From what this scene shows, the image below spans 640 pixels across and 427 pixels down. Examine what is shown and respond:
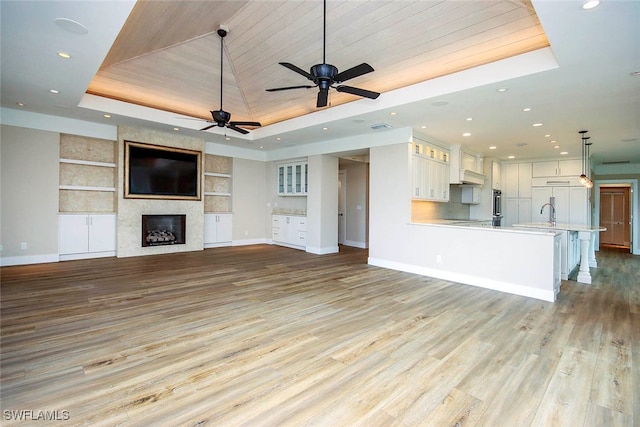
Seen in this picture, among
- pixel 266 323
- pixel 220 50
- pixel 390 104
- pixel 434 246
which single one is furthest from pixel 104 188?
pixel 434 246

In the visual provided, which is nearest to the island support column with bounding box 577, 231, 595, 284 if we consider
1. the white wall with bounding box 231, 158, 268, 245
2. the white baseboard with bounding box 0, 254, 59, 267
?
the white wall with bounding box 231, 158, 268, 245

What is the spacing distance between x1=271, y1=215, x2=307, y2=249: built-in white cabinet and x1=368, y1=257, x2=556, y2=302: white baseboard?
2406 mm

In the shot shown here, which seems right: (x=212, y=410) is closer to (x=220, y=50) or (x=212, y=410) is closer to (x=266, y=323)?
(x=266, y=323)

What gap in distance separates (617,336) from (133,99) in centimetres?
797

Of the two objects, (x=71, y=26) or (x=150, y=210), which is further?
(x=150, y=210)

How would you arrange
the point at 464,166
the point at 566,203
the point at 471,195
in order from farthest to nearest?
1. the point at 471,195
2. the point at 566,203
3. the point at 464,166

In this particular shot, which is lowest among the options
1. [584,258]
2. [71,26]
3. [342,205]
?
[584,258]

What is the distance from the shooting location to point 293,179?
8.60m

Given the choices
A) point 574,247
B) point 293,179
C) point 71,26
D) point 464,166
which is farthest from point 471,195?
point 71,26

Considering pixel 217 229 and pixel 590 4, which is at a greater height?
pixel 590 4

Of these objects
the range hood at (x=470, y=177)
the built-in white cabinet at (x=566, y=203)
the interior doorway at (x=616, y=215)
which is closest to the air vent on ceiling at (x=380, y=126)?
the range hood at (x=470, y=177)

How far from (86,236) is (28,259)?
96 cm

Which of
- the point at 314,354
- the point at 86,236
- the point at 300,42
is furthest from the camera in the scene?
the point at 86,236

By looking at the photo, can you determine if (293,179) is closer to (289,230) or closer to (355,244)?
(289,230)
